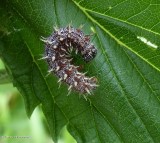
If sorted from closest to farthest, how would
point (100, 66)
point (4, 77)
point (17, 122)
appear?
point (100, 66), point (4, 77), point (17, 122)

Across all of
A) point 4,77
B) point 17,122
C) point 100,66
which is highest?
point 17,122

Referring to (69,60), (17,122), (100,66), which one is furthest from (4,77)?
(17,122)

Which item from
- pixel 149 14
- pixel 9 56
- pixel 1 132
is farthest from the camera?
pixel 1 132

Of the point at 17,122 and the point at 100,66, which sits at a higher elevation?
the point at 17,122

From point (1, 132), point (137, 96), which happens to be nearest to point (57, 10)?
point (137, 96)

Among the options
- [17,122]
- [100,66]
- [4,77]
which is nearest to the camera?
[100,66]

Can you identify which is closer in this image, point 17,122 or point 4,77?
point 4,77

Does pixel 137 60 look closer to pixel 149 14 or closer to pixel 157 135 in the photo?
pixel 149 14

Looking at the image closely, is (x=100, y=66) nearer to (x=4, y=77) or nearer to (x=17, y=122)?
(x=4, y=77)
